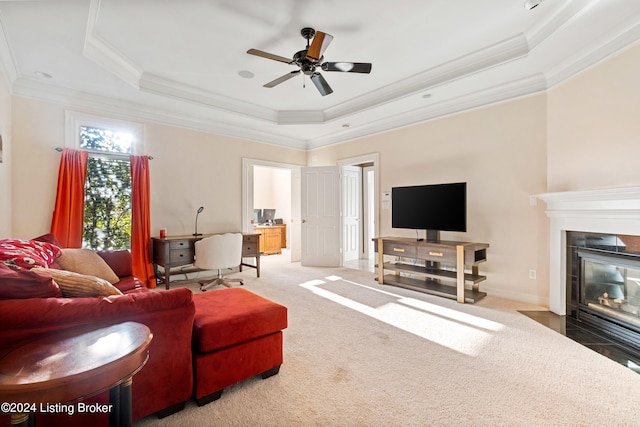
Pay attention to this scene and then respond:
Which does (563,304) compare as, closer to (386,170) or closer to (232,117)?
(386,170)

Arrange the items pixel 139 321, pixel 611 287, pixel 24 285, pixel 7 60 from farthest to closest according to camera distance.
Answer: pixel 7 60 < pixel 611 287 < pixel 139 321 < pixel 24 285

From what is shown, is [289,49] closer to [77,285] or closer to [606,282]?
[77,285]

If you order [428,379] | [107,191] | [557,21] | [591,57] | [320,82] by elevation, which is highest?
[557,21]

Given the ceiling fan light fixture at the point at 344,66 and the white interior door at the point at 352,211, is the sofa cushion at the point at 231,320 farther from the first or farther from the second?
the white interior door at the point at 352,211

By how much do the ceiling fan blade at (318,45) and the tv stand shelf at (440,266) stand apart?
106 inches

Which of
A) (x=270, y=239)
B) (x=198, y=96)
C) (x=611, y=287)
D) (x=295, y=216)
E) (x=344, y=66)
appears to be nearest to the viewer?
(x=611, y=287)

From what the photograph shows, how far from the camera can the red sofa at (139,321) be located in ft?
4.09

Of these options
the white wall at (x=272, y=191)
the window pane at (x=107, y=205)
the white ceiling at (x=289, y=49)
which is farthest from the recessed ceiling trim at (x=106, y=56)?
the white wall at (x=272, y=191)

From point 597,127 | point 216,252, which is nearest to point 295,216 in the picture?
point 216,252

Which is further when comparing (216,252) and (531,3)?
(216,252)

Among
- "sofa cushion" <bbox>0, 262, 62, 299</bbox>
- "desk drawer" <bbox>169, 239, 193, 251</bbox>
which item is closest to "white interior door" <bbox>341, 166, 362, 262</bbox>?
"desk drawer" <bbox>169, 239, 193, 251</bbox>

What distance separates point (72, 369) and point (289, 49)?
10.7ft

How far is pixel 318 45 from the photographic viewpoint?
257 cm

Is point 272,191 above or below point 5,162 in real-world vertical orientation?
above
